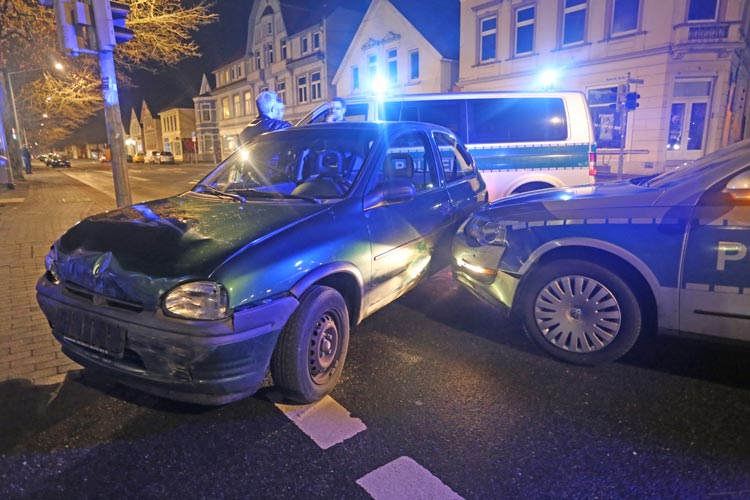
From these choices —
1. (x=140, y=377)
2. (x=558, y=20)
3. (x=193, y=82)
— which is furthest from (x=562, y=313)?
(x=193, y=82)

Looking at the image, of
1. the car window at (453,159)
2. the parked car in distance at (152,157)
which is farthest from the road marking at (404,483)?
the parked car in distance at (152,157)

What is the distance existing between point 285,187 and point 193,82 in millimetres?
66525

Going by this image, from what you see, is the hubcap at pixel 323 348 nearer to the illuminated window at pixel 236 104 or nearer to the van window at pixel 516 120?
the van window at pixel 516 120

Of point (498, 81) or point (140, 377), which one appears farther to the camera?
point (498, 81)

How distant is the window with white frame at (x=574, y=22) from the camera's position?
19438 mm

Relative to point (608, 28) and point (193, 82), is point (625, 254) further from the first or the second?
point (193, 82)

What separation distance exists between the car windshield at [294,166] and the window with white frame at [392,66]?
26.5 meters

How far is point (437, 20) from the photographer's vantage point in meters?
27.7

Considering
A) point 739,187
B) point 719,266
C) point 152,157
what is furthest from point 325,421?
point 152,157

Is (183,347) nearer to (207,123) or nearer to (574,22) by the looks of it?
(574,22)

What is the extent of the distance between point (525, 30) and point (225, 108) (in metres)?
39.2

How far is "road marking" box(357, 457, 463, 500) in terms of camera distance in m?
2.18

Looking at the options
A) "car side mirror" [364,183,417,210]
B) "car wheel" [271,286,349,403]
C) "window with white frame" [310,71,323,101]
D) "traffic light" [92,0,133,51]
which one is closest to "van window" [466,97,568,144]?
"car side mirror" [364,183,417,210]

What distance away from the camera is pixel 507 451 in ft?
8.16
